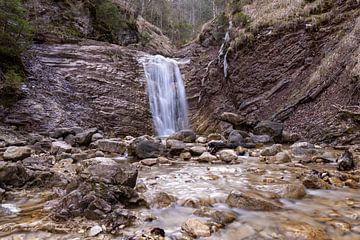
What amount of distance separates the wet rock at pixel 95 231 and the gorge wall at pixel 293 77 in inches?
266

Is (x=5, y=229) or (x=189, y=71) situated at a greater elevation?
(x=189, y=71)

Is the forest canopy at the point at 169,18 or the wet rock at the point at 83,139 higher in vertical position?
the forest canopy at the point at 169,18

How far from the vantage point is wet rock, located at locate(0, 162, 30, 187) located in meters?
4.20

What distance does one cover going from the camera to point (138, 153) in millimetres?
7324

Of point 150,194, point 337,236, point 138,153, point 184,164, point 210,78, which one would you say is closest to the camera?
point 337,236

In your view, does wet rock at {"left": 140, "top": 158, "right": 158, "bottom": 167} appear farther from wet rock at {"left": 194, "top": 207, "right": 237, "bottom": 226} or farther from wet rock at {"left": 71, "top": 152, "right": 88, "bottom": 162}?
wet rock at {"left": 194, "top": 207, "right": 237, "bottom": 226}

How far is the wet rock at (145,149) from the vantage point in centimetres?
728

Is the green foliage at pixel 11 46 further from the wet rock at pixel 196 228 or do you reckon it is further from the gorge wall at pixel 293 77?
the wet rock at pixel 196 228

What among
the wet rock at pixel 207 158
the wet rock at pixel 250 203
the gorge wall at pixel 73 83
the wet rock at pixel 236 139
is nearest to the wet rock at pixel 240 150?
the wet rock at pixel 236 139

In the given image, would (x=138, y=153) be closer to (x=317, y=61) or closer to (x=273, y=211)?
(x=273, y=211)

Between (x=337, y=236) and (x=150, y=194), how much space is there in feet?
7.27

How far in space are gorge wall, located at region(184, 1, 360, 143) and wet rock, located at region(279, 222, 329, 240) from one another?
5373mm

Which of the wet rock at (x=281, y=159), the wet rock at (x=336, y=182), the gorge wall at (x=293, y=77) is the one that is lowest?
the wet rock at (x=336, y=182)

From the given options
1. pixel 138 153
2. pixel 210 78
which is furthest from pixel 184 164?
pixel 210 78
